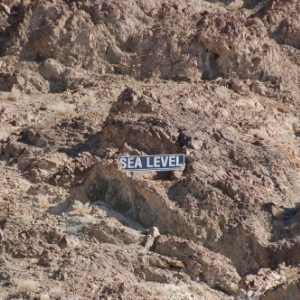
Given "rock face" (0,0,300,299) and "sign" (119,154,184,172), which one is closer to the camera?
"rock face" (0,0,300,299)

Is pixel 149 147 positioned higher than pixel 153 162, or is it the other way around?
pixel 149 147

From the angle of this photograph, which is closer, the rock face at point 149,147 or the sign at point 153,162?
the rock face at point 149,147

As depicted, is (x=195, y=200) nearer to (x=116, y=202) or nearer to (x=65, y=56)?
(x=116, y=202)

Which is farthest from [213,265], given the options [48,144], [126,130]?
[48,144]
